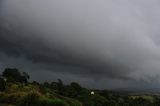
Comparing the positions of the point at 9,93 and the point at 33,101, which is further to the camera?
the point at 9,93

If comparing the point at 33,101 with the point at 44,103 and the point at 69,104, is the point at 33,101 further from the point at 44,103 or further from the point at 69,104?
the point at 69,104

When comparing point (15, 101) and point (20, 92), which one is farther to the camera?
point (20, 92)

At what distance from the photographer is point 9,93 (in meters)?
194

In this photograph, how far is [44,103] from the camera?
17225 cm

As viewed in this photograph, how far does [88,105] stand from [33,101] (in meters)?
37.3

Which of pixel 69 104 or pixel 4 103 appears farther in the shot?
pixel 69 104

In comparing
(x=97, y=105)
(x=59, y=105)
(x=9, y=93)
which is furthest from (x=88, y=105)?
(x=9, y=93)

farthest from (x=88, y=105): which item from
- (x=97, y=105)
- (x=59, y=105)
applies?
(x=59, y=105)

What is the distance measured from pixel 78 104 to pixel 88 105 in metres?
6.37

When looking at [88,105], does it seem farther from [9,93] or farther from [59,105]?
[9,93]

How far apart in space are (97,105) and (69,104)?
1861 centimetres

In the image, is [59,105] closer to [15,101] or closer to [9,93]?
[15,101]

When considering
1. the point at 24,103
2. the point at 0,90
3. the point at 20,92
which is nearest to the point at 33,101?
the point at 24,103

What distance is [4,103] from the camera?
175375 mm
